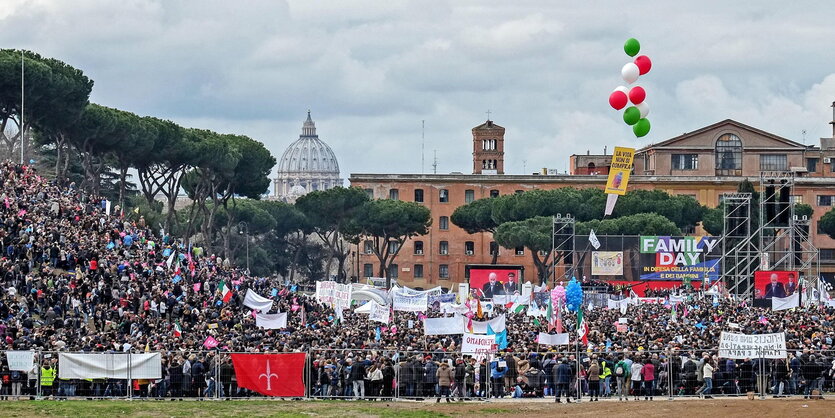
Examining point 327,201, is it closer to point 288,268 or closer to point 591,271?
point 288,268

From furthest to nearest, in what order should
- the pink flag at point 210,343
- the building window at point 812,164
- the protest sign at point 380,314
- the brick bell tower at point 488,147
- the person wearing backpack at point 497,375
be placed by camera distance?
1. the brick bell tower at point 488,147
2. the building window at point 812,164
3. the protest sign at point 380,314
4. the pink flag at point 210,343
5. the person wearing backpack at point 497,375

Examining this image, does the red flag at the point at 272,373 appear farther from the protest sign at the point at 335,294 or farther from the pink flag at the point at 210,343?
the protest sign at the point at 335,294

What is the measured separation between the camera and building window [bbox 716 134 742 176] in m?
123

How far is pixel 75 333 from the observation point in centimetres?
3638

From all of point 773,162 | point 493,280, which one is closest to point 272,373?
point 493,280

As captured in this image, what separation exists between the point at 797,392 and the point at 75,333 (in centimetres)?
1746

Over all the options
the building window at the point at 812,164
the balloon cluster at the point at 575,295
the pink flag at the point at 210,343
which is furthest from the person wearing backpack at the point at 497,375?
the building window at the point at 812,164

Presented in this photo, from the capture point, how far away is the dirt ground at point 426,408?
28109 millimetres

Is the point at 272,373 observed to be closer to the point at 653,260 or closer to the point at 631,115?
the point at 631,115

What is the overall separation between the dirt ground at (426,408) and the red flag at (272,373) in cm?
49

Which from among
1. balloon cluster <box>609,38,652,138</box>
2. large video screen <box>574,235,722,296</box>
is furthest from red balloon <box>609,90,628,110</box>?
large video screen <box>574,235,722,296</box>

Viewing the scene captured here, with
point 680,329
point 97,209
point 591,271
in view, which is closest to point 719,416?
point 680,329

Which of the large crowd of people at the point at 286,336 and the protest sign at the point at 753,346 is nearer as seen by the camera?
the large crowd of people at the point at 286,336

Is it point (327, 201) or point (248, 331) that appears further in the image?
point (327, 201)
